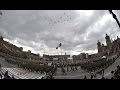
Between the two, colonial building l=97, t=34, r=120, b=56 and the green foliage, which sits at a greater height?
colonial building l=97, t=34, r=120, b=56

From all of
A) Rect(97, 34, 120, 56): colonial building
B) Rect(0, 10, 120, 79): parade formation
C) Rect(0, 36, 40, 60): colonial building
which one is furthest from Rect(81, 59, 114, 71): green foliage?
Rect(0, 36, 40, 60): colonial building

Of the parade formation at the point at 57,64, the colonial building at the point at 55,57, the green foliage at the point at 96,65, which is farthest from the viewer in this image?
the colonial building at the point at 55,57

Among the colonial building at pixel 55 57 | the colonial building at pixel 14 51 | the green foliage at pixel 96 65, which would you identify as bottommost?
the green foliage at pixel 96 65

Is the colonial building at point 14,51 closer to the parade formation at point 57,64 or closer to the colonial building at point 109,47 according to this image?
the parade formation at point 57,64

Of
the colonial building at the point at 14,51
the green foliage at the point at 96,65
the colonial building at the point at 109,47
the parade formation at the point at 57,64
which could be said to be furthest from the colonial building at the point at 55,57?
the colonial building at the point at 109,47

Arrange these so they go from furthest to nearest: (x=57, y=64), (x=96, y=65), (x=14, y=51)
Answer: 1. (x=57, y=64)
2. (x=96, y=65)
3. (x=14, y=51)

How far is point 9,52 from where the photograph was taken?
1.41 metres

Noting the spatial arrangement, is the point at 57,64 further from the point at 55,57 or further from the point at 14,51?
the point at 14,51

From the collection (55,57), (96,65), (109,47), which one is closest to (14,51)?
(55,57)

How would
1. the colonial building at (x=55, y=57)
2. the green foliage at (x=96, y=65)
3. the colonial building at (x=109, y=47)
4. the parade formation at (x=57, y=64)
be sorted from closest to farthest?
the parade formation at (x=57, y=64) → the green foliage at (x=96, y=65) → the colonial building at (x=109, y=47) → the colonial building at (x=55, y=57)

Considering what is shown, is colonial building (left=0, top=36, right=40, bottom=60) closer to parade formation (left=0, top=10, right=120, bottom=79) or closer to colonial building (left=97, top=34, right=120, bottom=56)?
parade formation (left=0, top=10, right=120, bottom=79)
